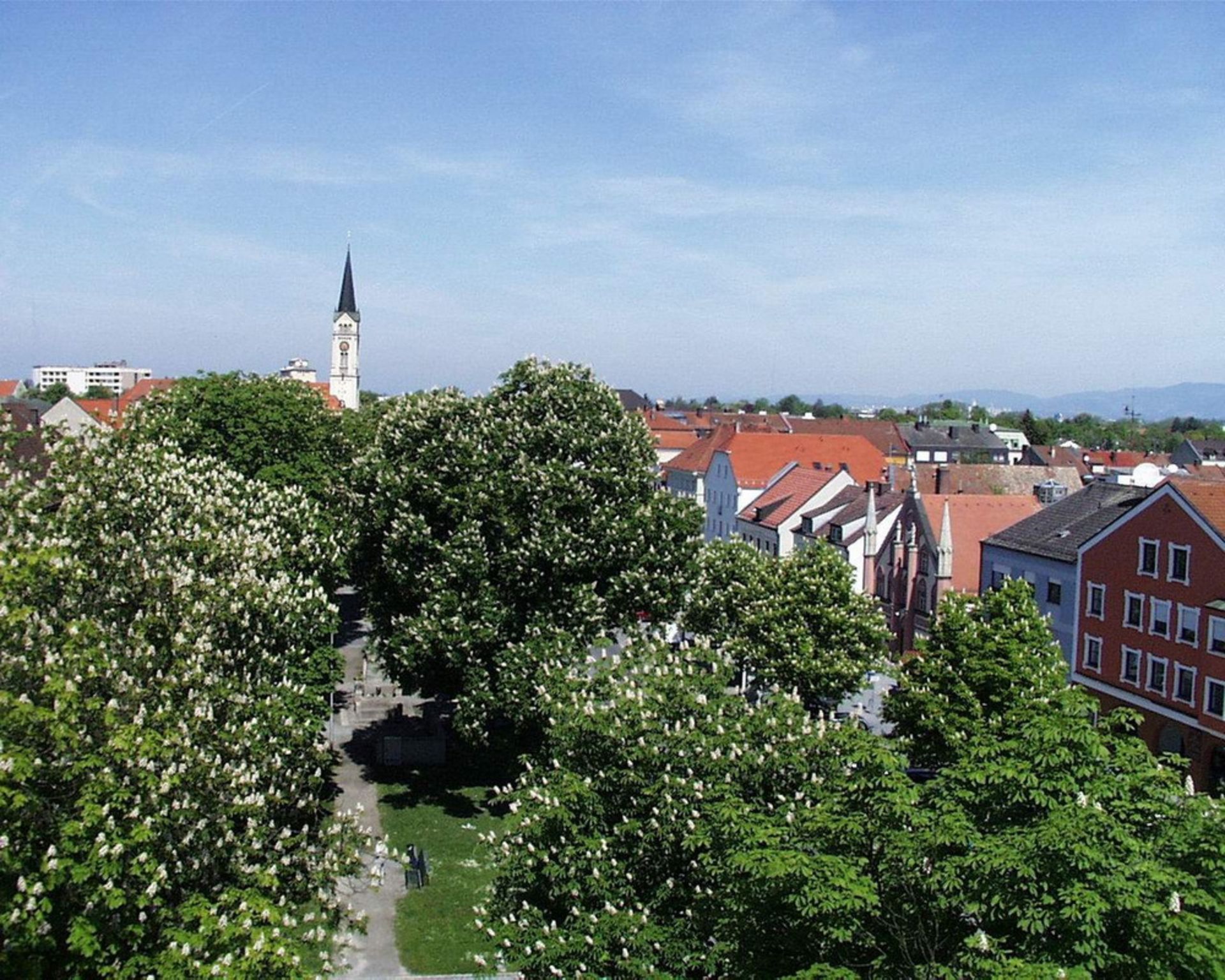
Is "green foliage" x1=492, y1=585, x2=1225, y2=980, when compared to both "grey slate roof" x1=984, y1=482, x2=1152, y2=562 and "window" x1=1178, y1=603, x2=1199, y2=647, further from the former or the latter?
"grey slate roof" x1=984, y1=482, x2=1152, y2=562

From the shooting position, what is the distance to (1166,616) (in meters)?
43.4

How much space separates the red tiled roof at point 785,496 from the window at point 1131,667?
31525 millimetres

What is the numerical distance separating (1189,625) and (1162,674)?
2357 mm

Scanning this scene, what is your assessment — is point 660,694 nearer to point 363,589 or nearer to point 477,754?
point 363,589

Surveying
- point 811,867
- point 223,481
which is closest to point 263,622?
point 223,481

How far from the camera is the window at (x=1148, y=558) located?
144 ft

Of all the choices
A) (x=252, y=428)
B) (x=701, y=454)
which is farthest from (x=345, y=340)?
(x=252, y=428)

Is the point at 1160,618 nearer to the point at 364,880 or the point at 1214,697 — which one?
the point at 1214,697

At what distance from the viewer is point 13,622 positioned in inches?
670

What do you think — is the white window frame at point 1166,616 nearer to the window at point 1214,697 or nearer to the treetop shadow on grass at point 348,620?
the window at point 1214,697

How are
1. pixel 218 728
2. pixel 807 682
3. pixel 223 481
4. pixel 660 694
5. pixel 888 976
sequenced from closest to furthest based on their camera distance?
pixel 888 976 < pixel 218 728 < pixel 660 694 < pixel 223 481 < pixel 807 682

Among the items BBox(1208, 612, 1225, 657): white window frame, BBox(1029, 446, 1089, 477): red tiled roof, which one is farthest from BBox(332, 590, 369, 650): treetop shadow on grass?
BBox(1029, 446, 1089, 477): red tiled roof

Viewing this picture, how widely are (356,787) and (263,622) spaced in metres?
16.6

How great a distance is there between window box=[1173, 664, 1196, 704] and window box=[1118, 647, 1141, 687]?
1949 mm
